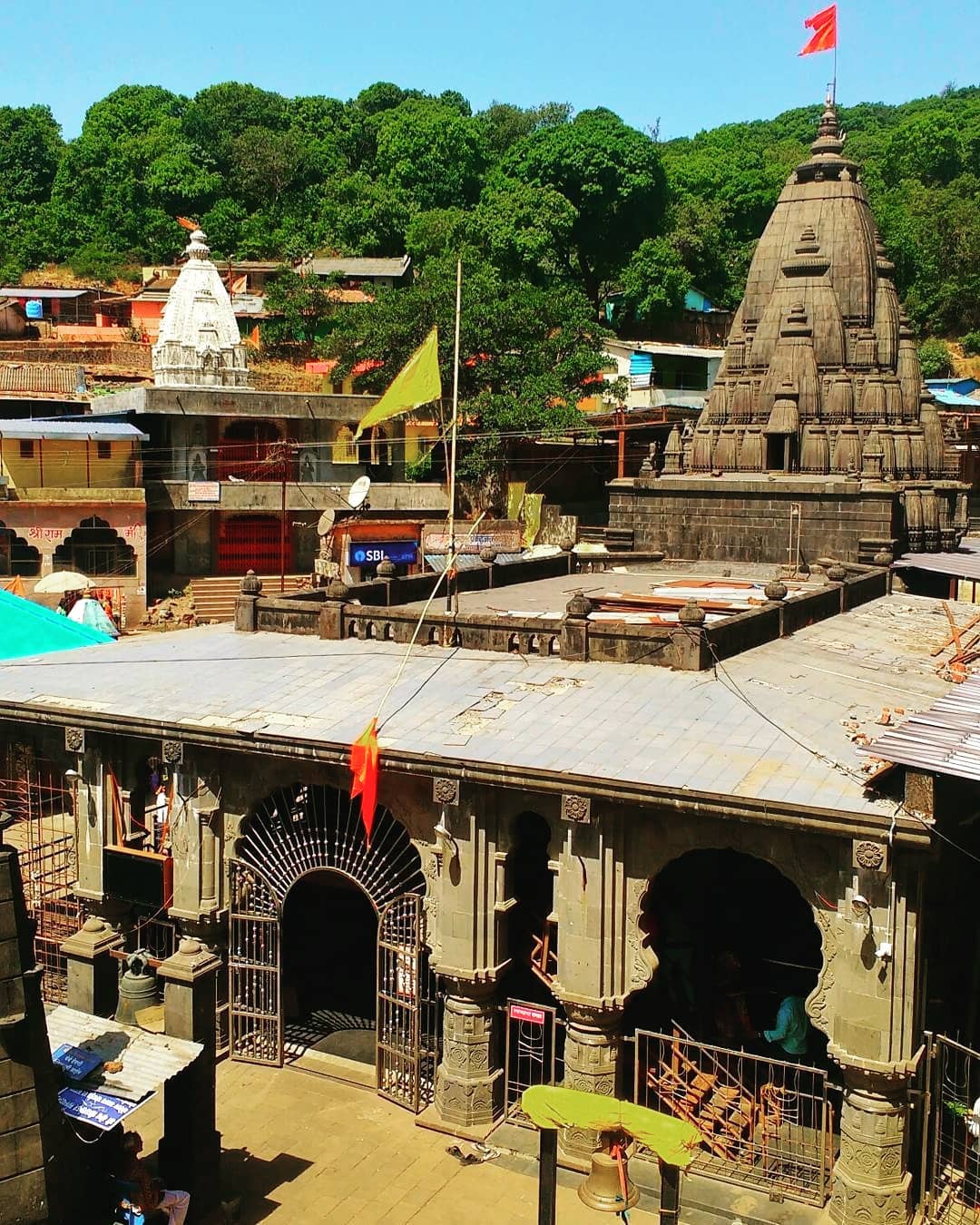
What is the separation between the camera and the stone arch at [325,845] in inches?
646

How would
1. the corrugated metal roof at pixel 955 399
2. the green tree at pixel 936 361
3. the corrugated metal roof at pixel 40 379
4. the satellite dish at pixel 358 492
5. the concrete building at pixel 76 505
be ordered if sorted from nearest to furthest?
the concrete building at pixel 76 505 → the satellite dish at pixel 358 492 → the corrugated metal roof at pixel 40 379 → the corrugated metal roof at pixel 955 399 → the green tree at pixel 936 361

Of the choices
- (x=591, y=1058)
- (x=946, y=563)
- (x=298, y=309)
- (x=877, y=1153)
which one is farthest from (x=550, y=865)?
(x=298, y=309)

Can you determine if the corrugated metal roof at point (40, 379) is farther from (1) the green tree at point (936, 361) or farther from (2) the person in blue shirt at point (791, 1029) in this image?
(1) the green tree at point (936, 361)

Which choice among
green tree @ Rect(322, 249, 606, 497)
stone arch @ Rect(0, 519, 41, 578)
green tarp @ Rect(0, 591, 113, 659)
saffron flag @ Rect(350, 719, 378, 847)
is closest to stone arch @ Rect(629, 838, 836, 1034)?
saffron flag @ Rect(350, 719, 378, 847)

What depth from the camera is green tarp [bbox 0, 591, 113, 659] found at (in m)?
24.1

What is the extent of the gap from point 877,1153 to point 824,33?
112 feet

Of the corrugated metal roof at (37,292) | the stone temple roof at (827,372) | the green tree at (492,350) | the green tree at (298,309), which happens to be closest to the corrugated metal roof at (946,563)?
the stone temple roof at (827,372)

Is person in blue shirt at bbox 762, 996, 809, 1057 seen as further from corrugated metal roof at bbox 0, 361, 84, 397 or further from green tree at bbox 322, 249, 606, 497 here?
corrugated metal roof at bbox 0, 361, 84, 397

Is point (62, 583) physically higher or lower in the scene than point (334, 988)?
higher

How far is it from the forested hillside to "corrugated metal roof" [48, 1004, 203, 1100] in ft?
160

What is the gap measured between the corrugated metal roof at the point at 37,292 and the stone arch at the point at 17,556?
30815 millimetres

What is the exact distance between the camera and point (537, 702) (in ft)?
55.4

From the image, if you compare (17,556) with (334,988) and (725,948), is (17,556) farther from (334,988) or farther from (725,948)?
(725,948)

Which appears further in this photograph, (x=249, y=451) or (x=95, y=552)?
(x=249, y=451)
